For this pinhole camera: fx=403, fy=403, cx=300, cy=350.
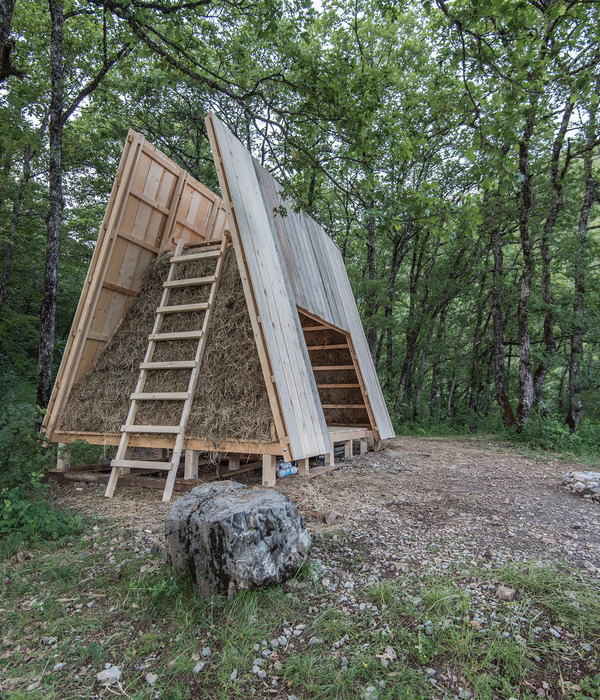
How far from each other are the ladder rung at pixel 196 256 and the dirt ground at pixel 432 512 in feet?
10.7

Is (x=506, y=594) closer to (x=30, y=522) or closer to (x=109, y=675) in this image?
(x=109, y=675)

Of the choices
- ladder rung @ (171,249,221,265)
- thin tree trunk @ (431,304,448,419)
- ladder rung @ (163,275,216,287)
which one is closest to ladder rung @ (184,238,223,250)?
ladder rung @ (171,249,221,265)

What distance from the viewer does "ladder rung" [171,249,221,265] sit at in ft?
19.1

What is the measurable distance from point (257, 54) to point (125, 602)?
15977 mm

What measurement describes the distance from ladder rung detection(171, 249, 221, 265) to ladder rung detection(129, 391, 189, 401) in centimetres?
205

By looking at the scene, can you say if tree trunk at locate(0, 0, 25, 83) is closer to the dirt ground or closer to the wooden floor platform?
the dirt ground

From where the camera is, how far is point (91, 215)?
14.2 metres

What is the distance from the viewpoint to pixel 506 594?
2.50 metres

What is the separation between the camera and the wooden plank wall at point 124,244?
19.0 feet

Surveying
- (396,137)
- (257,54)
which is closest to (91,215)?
(257,54)

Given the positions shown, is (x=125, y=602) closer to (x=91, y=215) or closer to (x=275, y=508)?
(x=275, y=508)

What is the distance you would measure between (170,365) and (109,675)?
3696 mm

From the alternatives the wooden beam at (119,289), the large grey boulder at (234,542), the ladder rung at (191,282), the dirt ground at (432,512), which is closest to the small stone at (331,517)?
the dirt ground at (432,512)

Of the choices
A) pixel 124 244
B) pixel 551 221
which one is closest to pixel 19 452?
pixel 124 244
